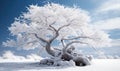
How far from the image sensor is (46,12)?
2128 centimetres

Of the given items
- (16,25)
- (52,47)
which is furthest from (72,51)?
(16,25)

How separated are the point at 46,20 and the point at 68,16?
200cm

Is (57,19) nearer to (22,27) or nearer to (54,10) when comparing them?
(54,10)

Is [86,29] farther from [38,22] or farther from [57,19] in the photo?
[38,22]

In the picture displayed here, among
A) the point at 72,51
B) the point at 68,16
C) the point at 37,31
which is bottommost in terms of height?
the point at 72,51

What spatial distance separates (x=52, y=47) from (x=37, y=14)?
3.43m

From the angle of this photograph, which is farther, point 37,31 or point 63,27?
point 63,27

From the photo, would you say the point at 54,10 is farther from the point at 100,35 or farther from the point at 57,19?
the point at 100,35

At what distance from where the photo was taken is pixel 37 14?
70.1 feet

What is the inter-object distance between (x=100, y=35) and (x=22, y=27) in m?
6.93

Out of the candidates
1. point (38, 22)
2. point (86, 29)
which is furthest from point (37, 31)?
point (86, 29)

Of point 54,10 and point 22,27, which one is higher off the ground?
point 54,10

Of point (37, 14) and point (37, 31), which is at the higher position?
point (37, 14)

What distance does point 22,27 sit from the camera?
2138 cm
